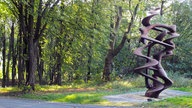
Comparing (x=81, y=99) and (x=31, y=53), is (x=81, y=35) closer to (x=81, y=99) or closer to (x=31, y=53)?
(x=31, y=53)

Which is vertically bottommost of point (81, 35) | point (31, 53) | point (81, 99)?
point (81, 99)

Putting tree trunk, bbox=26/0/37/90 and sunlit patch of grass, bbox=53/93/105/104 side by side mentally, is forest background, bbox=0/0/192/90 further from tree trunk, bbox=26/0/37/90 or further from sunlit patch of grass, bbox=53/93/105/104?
sunlit patch of grass, bbox=53/93/105/104

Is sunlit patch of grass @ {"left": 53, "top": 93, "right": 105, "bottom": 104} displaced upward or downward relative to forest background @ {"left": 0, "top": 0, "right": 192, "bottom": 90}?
downward

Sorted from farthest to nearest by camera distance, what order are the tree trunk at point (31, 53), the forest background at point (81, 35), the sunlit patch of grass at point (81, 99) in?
the forest background at point (81, 35)
the tree trunk at point (31, 53)
the sunlit patch of grass at point (81, 99)

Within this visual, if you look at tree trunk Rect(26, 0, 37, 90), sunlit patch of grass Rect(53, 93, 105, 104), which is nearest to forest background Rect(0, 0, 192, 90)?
tree trunk Rect(26, 0, 37, 90)

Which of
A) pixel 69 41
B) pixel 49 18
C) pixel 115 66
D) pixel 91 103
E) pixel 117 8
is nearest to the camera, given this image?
pixel 91 103

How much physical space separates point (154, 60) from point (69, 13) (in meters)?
5.68

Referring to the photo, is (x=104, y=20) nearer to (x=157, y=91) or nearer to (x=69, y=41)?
(x=69, y=41)

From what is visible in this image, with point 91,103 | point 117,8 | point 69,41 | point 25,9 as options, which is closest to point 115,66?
point 117,8

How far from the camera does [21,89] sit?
18281 millimetres

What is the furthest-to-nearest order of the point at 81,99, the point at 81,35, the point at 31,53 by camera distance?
the point at 81,35 → the point at 31,53 → the point at 81,99

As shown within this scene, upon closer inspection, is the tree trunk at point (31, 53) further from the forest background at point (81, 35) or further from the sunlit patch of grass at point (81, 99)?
the sunlit patch of grass at point (81, 99)

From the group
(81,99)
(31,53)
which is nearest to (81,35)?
(31,53)

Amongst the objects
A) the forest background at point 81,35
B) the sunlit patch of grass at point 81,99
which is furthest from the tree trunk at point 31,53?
the sunlit patch of grass at point 81,99
